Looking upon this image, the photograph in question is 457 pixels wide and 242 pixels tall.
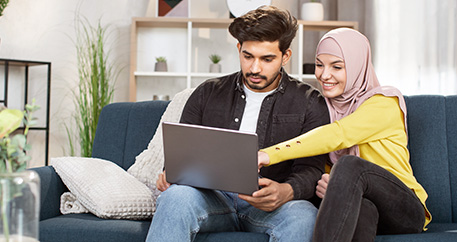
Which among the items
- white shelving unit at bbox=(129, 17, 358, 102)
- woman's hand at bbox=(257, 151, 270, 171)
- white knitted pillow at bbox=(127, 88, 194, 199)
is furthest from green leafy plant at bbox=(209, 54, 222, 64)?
woman's hand at bbox=(257, 151, 270, 171)

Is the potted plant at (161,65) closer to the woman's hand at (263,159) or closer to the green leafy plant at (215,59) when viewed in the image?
the green leafy plant at (215,59)

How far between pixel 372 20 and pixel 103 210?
2686 mm

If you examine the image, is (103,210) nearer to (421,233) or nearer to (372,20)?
(421,233)

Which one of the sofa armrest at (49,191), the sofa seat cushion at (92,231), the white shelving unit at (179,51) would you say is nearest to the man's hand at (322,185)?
the sofa seat cushion at (92,231)

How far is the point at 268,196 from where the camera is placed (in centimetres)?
156

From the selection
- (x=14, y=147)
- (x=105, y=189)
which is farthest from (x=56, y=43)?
(x=14, y=147)

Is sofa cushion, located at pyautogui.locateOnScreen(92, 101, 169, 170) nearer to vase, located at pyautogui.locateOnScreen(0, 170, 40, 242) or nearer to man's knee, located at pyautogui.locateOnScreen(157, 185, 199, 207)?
man's knee, located at pyautogui.locateOnScreen(157, 185, 199, 207)

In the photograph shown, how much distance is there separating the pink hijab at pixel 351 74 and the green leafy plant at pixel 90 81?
202 centimetres

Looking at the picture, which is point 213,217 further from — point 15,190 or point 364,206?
point 15,190

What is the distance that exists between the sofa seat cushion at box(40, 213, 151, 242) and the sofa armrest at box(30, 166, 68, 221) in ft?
0.42

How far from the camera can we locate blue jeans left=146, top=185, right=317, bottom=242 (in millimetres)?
1488

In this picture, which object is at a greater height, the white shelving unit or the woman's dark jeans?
the white shelving unit

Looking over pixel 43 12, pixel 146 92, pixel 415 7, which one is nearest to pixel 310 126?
pixel 415 7

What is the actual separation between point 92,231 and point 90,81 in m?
2.47
